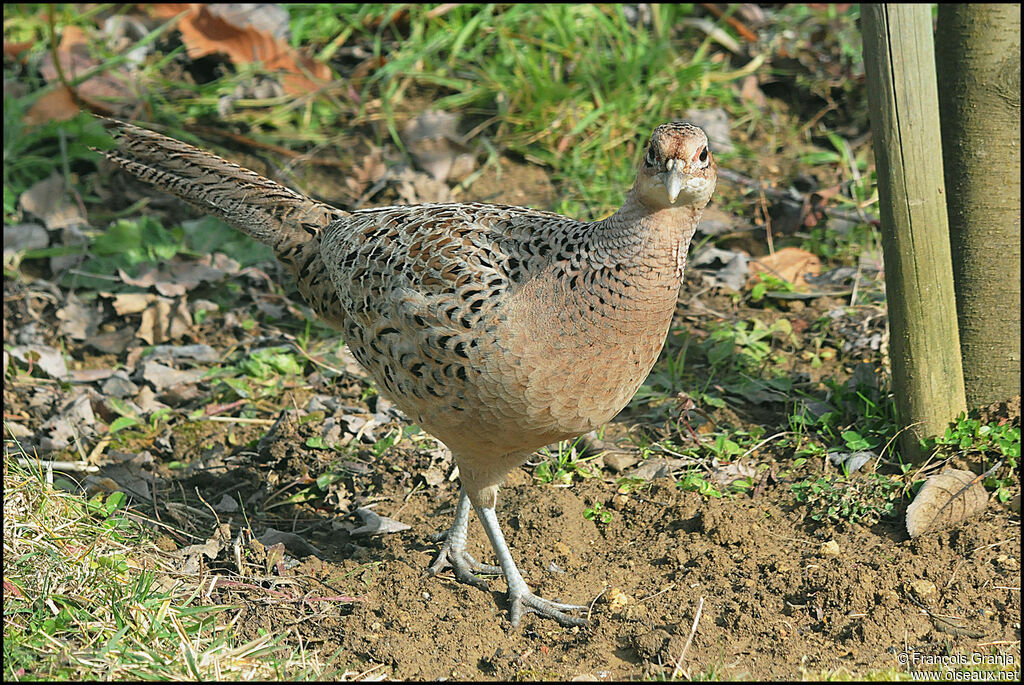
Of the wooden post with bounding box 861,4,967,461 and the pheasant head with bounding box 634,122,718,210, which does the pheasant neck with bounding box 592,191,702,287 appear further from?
the wooden post with bounding box 861,4,967,461

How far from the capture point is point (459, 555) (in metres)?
3.84

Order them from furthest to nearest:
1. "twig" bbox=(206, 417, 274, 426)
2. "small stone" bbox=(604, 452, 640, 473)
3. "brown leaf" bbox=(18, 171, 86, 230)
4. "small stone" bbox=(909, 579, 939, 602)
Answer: "brown leaf" bbox=(18, 171, 86, 230) < "twig" bbox=(206, 417, 274, 426) < "small stone" bbox=(604, 452, 640, 473) < "small stone" bbox=(909, 579, 939, 602)

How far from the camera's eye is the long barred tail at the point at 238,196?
4066 mm

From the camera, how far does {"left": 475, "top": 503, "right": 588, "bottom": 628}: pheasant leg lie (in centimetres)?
348

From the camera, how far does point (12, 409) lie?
14.9 ft

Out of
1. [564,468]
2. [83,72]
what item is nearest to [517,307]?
[564,468]

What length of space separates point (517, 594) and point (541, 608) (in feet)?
0.35

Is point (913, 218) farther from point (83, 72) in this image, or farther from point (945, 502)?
point (83, 72)

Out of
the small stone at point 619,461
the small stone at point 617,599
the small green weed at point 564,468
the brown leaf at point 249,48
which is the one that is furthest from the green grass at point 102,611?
the brown leaf at point 249,48

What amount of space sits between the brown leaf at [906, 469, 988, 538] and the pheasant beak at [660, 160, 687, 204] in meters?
1.67

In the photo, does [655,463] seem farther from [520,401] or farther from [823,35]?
[823,35]

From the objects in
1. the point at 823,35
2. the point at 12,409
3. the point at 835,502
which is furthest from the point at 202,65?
the point at 835,502

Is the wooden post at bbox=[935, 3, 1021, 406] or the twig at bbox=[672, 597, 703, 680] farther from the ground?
the wooden post at bbox=[935, 3, 1021, 406]

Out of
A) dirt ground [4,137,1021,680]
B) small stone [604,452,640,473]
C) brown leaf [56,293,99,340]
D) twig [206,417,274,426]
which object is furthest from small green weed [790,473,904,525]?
brown leaf [56,293,99,340]
